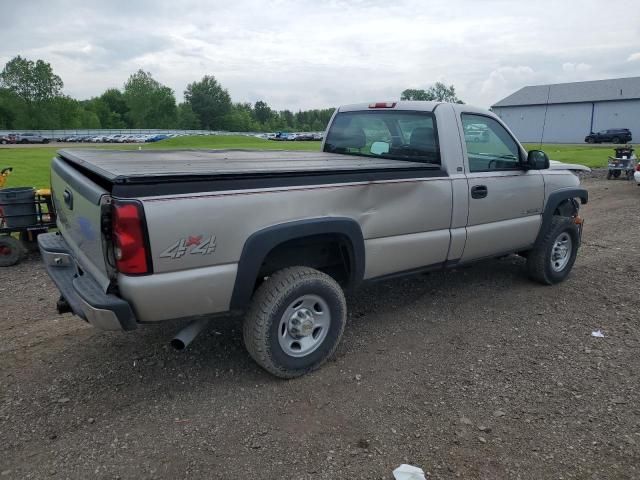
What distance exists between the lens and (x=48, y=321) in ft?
15.5

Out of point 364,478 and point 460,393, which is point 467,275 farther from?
point 364,478

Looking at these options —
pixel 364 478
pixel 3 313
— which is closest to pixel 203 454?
pixel 364 478

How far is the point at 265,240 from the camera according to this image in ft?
10.9

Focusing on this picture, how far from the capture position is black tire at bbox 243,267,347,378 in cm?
345

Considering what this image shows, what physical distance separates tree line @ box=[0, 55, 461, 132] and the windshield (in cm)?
5991

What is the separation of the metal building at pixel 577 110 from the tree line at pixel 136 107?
32.2 feet

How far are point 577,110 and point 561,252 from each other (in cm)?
6339

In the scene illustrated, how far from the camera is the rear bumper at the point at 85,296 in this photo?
2.92m

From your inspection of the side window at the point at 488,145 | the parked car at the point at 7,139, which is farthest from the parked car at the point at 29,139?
the side window at the point at 488,145

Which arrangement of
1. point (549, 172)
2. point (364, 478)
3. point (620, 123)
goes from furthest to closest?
point (620, 123), point (549, 172), point (364, 478)

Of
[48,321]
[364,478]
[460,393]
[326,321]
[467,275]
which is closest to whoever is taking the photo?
[364,478]

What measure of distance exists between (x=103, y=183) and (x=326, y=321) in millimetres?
1788

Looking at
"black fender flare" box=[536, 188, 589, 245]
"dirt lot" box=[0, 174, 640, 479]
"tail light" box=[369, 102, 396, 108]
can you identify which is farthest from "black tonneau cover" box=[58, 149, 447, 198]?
"black fender flare" box=[536, 188, 589, 245]

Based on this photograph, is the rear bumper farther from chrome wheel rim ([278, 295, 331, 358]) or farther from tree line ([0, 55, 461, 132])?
tree line ([0, 55, 461, 132])
